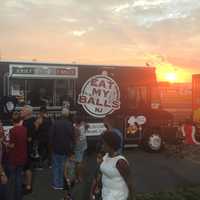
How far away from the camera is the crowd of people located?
5094mm

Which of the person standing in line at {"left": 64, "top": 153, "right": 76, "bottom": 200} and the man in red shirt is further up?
the man in red shirt

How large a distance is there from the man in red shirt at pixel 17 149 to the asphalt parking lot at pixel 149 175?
5.08 feet

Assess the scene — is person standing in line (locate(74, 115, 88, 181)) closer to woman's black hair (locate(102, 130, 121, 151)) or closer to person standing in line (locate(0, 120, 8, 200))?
person standing in line (locate(0, 120, 8, 200))

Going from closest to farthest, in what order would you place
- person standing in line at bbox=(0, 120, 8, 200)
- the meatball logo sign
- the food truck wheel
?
person standing in line at bbox=(0, 120, 8, 200) < the meatball logo sign < the food truck wheel

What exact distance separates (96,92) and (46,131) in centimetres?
408

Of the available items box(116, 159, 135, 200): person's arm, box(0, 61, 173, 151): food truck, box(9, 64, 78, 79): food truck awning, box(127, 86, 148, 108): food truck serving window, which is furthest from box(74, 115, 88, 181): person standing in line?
box(127, 86, 148, 108): food truck serving window

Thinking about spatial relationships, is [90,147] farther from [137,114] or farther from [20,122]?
[20,122]

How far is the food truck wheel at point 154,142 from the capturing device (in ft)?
53.4

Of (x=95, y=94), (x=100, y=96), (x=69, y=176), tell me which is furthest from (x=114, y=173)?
(x=100, y=96)

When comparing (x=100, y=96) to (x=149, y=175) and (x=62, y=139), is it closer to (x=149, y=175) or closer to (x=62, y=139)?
(x=149, y=175)

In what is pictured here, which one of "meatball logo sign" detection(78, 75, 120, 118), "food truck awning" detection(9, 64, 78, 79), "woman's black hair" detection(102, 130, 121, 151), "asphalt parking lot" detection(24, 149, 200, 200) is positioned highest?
"food truck awning" detection(9, 64, 78, 79)

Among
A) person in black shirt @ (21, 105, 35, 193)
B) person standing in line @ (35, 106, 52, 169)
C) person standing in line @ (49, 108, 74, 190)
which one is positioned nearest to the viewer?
person in black shirt @ (21, 105, 35, 193)

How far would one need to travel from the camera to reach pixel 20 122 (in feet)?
26.5

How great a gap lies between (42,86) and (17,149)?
22.7ft
